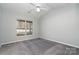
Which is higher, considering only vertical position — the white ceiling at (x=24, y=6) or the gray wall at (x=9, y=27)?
the white ceiling at (x=24, y=6)

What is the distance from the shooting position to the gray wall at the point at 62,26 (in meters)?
3.25

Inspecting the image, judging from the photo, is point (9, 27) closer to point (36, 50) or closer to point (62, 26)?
point (36, 50)

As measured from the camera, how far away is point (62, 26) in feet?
12.7

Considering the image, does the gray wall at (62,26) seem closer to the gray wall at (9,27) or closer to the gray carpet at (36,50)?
the gray carpet at (36,50)

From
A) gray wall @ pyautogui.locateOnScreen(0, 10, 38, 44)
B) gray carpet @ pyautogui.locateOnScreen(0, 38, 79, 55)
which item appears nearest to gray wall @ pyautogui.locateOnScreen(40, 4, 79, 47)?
gray carpet @ pyautogui.locateOnScreen(0, 38, 79, 55)

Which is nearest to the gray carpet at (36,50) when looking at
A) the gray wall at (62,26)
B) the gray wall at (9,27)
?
the gray wall at (9,27)

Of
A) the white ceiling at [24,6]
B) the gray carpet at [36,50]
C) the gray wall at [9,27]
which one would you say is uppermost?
the white ceiling at [24,6]

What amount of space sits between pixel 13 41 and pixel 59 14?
2954 mm

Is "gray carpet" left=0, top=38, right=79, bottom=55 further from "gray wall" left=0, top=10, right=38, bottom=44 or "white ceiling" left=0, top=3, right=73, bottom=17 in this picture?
"white ceiling" left=0, top=3, right=73, bottom=17

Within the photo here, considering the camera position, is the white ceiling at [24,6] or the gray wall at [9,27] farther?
the gray wall at [9,27]

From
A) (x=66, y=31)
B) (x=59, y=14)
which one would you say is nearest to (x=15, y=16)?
(x=59, y=14)

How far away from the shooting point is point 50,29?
419 cm

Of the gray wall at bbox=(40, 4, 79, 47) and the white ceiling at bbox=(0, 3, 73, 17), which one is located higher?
the white ceiling at bbox=(0, 3, 73, 17)

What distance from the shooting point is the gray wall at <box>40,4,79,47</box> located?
3.25m
